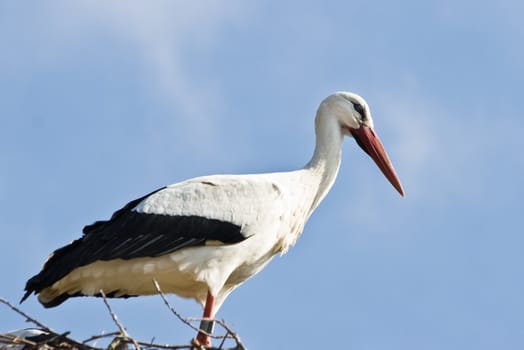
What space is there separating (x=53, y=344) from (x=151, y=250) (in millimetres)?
1165

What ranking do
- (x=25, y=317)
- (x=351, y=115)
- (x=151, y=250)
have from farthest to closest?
(x=351, y=115)
(x=151, y=250)
(x=25, y=317)

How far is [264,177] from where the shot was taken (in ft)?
33.2

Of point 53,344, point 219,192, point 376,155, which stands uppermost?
point 376,155

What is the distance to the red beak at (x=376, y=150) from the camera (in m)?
10.8

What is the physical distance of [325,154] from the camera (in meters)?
10.5

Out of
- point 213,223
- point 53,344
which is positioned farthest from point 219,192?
point 53,344

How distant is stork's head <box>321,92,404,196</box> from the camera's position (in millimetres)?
10734

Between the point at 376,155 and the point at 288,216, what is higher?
the point at 376,155

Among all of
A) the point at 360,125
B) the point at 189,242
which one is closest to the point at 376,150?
the point at 360,125

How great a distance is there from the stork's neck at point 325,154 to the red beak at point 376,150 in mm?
145

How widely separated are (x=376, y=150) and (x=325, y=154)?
507 millimetres

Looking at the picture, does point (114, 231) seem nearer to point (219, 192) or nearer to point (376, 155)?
point (219, 192)

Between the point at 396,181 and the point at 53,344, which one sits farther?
the point at 396,181

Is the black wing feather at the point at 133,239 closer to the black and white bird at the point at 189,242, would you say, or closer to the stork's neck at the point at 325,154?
the black and white bird at the point at 189,242
